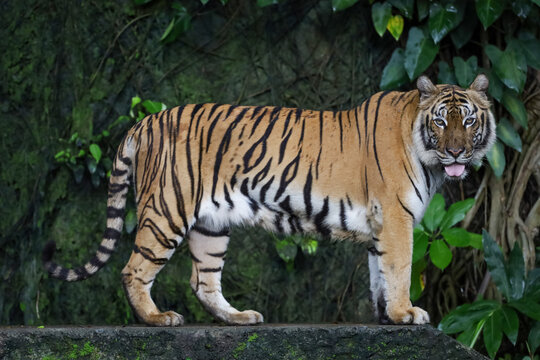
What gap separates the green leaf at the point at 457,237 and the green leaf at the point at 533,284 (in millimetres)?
540

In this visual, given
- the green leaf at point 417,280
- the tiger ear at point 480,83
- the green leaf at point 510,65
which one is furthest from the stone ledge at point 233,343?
the green leaf at point 510,65

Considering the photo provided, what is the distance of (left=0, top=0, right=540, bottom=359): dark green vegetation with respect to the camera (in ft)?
19.8

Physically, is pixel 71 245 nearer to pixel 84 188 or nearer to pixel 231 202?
pixel 84 188

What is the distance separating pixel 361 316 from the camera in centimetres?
611

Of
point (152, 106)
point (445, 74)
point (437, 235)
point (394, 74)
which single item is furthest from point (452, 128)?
point (152, 106)

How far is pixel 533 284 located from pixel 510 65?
167cm

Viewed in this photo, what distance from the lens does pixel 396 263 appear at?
157 inches

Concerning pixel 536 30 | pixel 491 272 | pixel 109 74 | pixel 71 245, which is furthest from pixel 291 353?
pixel 536 30

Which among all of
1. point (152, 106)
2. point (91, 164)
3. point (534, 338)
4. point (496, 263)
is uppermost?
point (152, 106)

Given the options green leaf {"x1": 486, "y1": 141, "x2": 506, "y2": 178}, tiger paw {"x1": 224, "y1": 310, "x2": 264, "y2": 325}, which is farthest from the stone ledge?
green leaf {"x1": 486, "y1": 141, "x2": 506, "y2": 178}

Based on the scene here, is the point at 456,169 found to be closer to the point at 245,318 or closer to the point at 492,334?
the point at 245,318

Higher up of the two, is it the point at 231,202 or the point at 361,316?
the point at 231,202

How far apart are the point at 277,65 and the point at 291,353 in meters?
3.12

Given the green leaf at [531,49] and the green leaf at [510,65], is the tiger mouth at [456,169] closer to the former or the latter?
the green leaf at [510,65]
